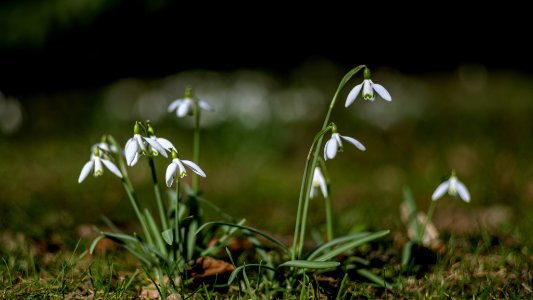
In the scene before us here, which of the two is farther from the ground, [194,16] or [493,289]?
[194,16]

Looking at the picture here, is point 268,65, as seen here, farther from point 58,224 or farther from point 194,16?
point 58,224

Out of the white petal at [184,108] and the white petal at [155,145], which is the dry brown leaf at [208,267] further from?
the white petal at [184,108]

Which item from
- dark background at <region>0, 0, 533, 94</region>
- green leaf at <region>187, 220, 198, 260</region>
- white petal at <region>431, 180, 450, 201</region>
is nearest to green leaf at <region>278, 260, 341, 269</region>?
green leaf at <region>187, 220, 198, 260</region>

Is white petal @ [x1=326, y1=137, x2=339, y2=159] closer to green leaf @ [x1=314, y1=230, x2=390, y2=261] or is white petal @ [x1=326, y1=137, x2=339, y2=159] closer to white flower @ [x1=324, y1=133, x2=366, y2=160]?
white flower @ [x1=324, y1=133, x2=366, y2=160]

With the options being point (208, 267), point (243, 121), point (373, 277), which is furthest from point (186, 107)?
point (243, 121)

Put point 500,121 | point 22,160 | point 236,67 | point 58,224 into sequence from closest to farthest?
point 58,224 → point 22,160 → point 500,121 → point 236,67

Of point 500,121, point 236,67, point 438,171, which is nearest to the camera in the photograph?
point 438,171

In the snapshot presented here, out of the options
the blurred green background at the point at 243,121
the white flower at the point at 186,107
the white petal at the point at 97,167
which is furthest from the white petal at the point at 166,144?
the blurred green background at the point at 243,121

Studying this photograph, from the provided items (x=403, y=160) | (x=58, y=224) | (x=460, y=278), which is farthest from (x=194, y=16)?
(x=460, y=278)
